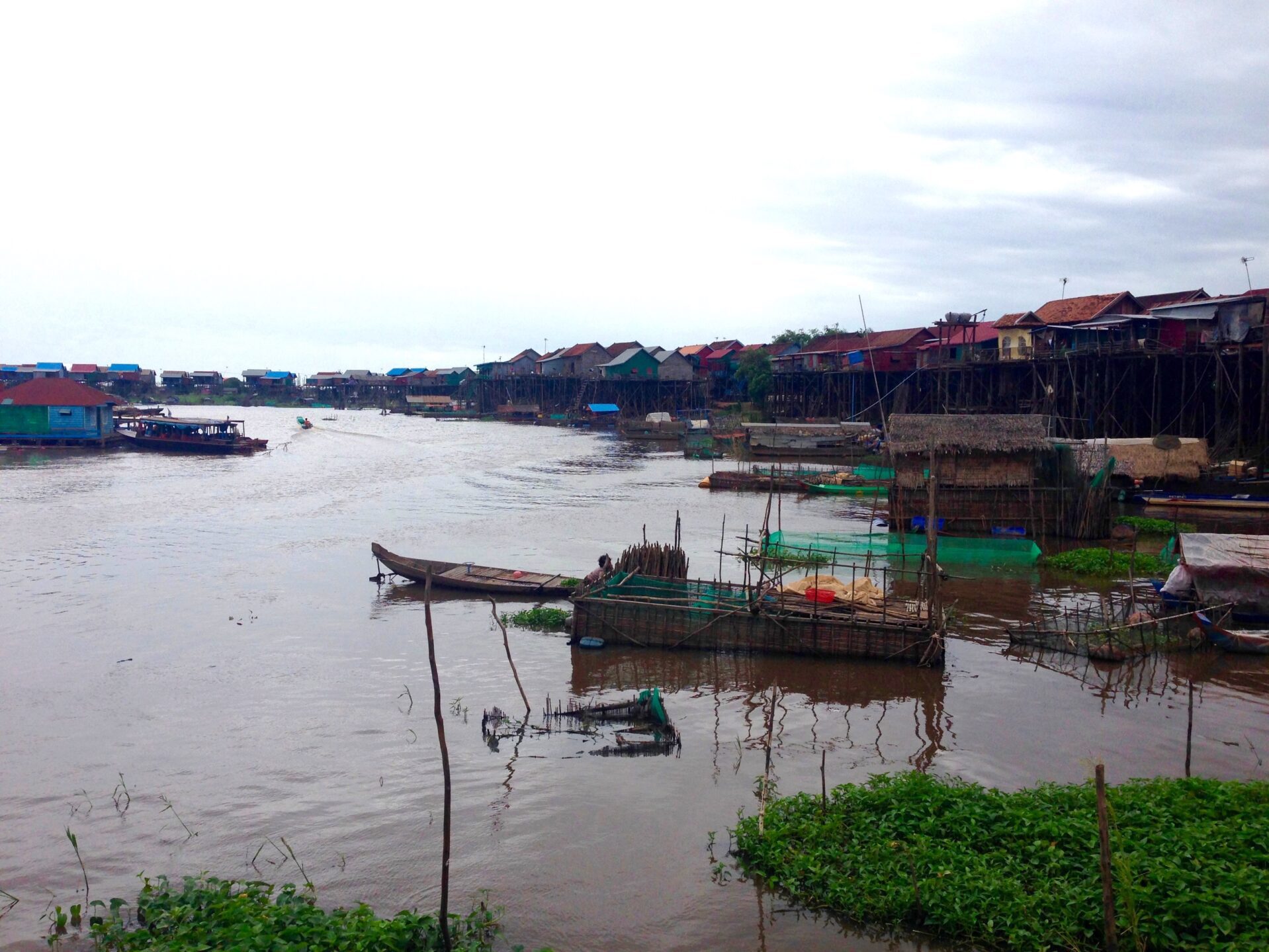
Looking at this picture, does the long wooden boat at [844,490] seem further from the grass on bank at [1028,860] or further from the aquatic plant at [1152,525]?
the grass on bank at [1028,860]

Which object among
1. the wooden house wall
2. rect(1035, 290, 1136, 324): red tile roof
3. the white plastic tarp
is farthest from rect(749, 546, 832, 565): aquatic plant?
rect(1035, 290, 1136, 324): red tile roof

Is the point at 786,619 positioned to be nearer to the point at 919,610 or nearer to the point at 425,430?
the point at 919,610

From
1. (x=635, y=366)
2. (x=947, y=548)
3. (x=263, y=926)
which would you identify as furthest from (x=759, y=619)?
(x=635, y=366)

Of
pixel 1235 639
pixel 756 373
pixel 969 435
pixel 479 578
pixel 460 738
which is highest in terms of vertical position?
pixel 756 373

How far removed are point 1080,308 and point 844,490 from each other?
50.8ft

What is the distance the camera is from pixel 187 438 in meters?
45.2

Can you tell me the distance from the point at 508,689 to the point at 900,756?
14.7 ft

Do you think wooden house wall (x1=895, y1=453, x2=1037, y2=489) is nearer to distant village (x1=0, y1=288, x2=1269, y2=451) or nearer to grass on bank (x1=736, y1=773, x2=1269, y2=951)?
distant village (x1=0, y1=288, x2=1269, y2=451)

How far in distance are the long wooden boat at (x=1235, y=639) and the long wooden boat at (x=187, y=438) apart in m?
42.0

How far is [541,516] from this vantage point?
87.0 ft

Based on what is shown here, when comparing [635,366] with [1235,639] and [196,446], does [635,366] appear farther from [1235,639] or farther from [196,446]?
[1235,639]

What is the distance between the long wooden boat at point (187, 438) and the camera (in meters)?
45.2

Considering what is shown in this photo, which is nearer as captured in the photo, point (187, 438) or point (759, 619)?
point (759, 619)

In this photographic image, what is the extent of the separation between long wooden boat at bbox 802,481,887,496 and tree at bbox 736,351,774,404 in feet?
91.3
